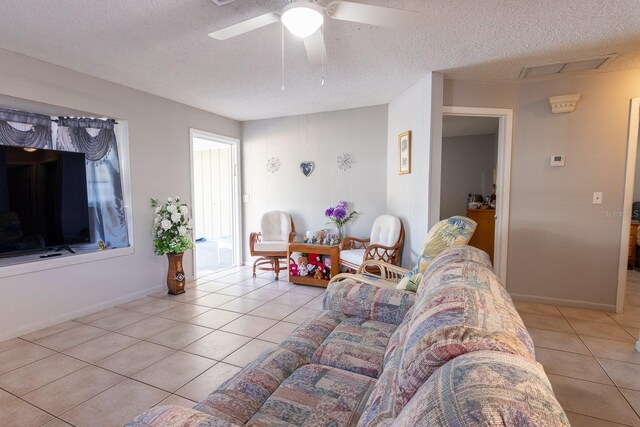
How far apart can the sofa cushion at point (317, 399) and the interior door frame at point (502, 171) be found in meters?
2.74

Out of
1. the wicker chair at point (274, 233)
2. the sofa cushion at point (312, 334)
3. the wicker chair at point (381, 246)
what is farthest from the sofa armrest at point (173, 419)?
the wicker chair at point (274, 233)

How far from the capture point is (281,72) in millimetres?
2998

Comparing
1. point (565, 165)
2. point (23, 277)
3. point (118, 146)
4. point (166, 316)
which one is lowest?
point (166, 316)

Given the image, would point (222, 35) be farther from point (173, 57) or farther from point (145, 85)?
point (145, 85)

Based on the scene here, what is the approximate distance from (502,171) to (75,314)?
4.58 m

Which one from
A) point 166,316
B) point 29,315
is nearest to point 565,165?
point 166,316

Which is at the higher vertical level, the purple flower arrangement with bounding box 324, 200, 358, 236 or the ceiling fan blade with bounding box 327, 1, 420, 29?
the ceiling fan blade with bounding box 327, 1, 420, 29

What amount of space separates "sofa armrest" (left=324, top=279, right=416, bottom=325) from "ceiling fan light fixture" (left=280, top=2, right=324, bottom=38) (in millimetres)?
1562

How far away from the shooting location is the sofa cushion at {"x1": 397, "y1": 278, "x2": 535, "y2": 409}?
0.68m

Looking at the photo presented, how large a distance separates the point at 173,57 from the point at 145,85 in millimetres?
932

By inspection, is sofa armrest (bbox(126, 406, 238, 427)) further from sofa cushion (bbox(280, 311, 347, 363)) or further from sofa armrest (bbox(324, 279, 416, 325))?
sofa armrest (bbox(324, 279, 416, 325))

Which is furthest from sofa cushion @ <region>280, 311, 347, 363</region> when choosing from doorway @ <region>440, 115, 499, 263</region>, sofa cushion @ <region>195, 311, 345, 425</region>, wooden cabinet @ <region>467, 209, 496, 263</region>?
doorway @ <region>440, 115, 499, 263</region>

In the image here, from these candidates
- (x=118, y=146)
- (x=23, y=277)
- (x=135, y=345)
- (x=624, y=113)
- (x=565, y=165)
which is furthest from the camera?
(x=118, y=146)

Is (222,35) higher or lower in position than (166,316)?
higher
